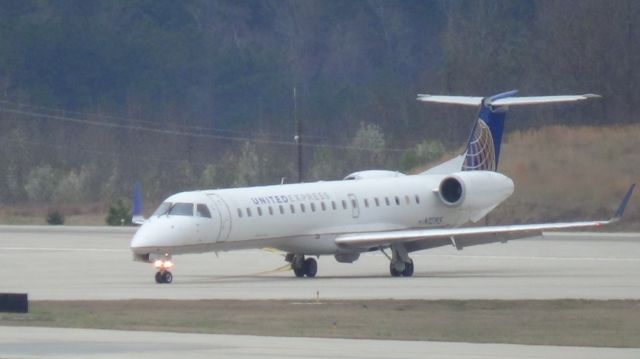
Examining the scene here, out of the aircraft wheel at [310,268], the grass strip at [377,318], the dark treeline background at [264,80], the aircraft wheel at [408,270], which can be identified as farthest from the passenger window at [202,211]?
the dark treeline background at [264,80]

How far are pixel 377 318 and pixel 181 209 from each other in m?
11.2

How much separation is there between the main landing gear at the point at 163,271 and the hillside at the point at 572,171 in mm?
19860

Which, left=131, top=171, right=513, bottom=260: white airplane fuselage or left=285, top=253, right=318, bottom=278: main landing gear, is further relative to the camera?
left=285, top=253, right=318, bottom=278: main landing gear

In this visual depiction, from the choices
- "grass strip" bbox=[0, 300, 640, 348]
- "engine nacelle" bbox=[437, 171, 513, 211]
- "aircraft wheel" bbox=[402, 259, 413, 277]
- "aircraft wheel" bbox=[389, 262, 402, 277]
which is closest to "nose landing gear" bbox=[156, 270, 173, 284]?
"grass strip" bbox=[0, 300, 640, 348]

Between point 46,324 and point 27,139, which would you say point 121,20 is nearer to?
point 27,139

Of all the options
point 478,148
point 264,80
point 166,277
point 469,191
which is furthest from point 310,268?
point 264,80

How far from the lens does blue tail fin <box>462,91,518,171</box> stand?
127ft

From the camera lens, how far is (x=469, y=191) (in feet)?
121

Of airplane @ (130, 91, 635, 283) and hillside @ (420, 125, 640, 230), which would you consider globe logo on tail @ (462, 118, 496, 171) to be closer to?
airplane @ (130, 91, 635, 283)

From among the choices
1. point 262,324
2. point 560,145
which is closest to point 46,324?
point 262,324

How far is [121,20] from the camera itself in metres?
91.9

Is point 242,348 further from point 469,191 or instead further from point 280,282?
point 469,191

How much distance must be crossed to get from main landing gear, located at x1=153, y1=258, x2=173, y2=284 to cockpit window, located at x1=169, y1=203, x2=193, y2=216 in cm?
114

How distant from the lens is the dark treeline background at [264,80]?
74688 millimetres
